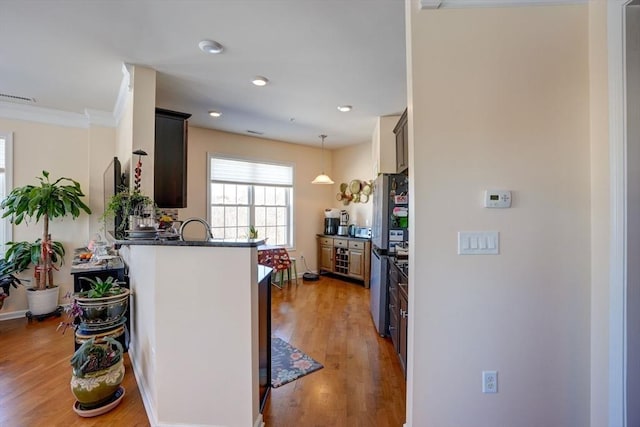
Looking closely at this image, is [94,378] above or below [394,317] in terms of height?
below

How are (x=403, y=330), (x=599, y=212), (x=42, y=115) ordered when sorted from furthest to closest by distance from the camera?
1. (x=42, y=115)
2. (x=403, y=330)
3. (x=599, y=212)

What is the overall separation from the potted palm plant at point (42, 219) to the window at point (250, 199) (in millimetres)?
1816

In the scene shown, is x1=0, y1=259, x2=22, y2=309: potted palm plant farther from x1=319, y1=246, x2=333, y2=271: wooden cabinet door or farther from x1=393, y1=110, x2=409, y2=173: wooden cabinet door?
x1=393, y1=110, x2=409, y2=173: wooden cabinet door

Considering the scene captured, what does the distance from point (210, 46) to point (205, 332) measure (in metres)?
2.12

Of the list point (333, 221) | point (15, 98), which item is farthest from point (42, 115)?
point (333, 221)

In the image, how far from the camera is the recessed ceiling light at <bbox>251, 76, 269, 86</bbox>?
2941mm

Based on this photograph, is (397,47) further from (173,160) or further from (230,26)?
(173,160)

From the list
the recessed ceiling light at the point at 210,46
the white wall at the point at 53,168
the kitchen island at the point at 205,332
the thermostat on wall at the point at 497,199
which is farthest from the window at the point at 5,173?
the thermostat on wall at the point at 497,199

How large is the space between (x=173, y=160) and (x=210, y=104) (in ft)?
3.61

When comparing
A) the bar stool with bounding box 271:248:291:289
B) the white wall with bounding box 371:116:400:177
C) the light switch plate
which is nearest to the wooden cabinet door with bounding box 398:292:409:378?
the light switch plate

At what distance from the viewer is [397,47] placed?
2.41 metres

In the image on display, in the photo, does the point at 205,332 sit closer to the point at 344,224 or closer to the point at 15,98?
the point at 15,98

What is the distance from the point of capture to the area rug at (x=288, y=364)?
7.75 ft

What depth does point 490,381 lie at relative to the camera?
1.56 metres
